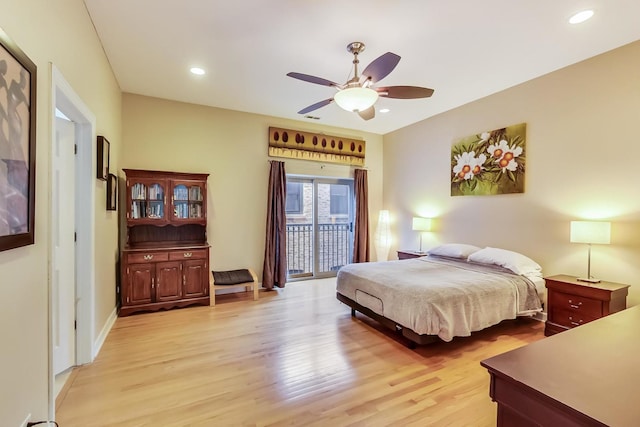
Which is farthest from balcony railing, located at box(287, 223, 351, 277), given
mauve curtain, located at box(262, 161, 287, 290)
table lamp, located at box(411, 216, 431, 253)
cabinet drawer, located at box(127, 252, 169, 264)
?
cabinet drawer, located at box(127, 252, 169, 264)

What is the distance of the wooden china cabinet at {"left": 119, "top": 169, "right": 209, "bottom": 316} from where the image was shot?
12.2ft

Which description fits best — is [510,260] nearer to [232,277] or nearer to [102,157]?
[232,277]

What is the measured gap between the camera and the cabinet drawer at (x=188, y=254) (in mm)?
3922

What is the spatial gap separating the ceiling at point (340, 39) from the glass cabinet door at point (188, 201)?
51.7 inches

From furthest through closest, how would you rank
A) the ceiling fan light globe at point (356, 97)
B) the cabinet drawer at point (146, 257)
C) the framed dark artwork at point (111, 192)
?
1. the cabinet drawer at point (146, 257)
2. the framed dark artwork at point (111, 192)
3. the ceiling fan light globe at point (356, 97)

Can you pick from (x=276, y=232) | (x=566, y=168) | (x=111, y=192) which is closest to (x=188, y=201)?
(x=111, y=192)

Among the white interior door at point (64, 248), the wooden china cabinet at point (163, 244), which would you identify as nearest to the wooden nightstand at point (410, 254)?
the wooden china cabinet at point (163, 244)

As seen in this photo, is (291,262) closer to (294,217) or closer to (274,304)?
(294,217)

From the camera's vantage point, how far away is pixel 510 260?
11.4 ft

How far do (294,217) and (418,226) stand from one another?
2.25 m

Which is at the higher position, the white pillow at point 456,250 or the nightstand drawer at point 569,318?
the white pillow at point 456,250

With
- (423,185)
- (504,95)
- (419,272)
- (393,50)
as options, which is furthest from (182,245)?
(504,95)

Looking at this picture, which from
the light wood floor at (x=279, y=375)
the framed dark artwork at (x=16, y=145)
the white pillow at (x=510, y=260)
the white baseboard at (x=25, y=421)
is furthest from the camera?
the white pillow at (x=510, y=260)

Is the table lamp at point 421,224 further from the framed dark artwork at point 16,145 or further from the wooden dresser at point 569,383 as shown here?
the framed dark artwork at point 16,145
